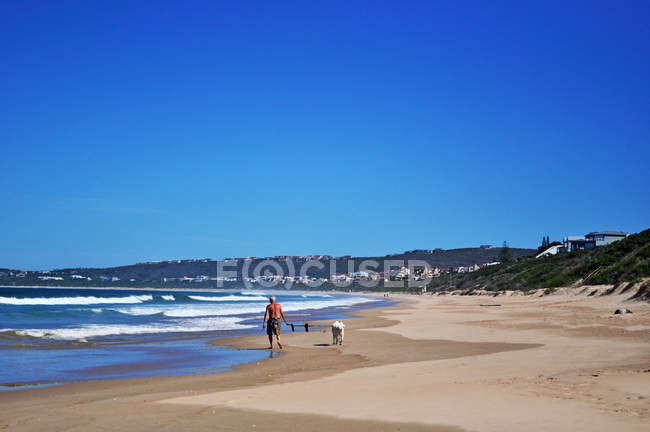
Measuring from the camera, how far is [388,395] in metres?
8.00

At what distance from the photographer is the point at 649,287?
26.5 m

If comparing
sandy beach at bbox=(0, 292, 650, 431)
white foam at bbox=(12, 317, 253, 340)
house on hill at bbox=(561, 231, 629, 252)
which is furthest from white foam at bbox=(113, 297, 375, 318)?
house on hill at bbox=(561, 231, 629, 252)

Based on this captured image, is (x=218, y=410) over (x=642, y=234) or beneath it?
beneath

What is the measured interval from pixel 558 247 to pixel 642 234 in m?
53.8

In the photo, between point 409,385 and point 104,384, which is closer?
point 409,385

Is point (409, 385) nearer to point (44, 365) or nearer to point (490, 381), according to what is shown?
point (490, 381)

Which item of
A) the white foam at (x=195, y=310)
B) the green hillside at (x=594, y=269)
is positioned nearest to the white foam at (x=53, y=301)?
the white foam at (x=195, y=310)

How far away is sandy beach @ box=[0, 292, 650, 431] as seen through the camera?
21.0ft

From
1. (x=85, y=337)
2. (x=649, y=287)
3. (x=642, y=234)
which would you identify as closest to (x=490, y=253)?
(x=642, y=234)

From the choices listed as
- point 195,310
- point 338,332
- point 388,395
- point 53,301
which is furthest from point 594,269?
point 53,301

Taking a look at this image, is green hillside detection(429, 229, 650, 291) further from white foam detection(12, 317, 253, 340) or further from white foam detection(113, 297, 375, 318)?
white foam detection(113, 297, 375, 318)

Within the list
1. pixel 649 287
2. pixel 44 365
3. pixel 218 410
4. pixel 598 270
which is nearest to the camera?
pixel 218 410

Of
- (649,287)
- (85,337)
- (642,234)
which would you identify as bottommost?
(85,337)

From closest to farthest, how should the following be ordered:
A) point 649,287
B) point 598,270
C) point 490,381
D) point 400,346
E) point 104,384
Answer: point 490,381, point 104,384, point 400,346, point 649,287, point 598,270
